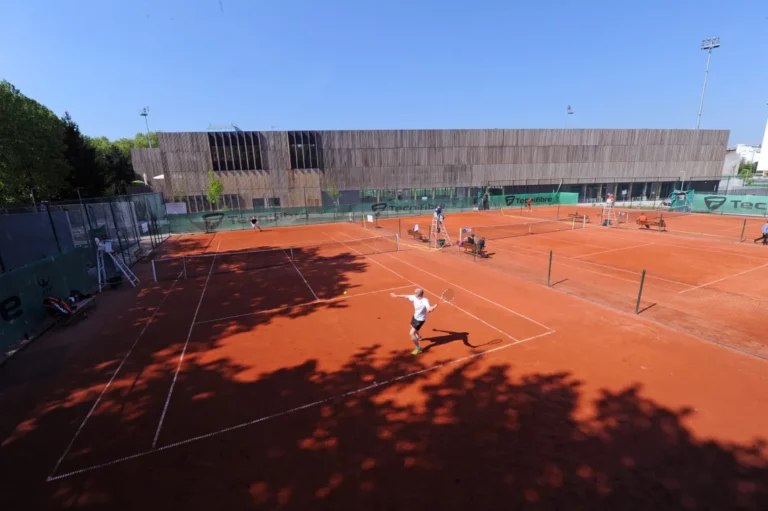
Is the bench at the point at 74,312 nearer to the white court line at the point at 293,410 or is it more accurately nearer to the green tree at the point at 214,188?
the white court line at the point at 293,410

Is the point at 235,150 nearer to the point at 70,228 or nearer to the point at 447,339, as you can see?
the point at 70,228

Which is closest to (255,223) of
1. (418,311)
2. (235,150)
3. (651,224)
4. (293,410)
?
(235,150)

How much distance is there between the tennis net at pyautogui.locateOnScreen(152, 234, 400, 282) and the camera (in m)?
19.3

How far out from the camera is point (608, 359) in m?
8.84

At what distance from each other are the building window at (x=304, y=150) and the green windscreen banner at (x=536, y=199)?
88.9 feet

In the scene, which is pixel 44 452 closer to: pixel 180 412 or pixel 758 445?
pixel 180 412

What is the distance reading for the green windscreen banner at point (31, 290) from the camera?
10.2 m

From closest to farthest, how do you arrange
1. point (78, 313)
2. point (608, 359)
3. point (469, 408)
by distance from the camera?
1. point (469, 408)
2. point (608, 359)
3. point (78, 313)

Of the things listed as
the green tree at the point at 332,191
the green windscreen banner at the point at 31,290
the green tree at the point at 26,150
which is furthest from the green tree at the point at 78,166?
the green windscreen banner at the point at 31,290

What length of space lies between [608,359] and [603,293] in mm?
5977

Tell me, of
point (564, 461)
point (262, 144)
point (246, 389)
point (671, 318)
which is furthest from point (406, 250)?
point (262, 144)

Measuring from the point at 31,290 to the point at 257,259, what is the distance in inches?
438

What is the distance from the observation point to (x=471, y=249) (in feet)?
69.2

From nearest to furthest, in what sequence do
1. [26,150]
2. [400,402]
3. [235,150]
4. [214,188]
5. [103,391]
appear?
[400,402], [103,391], [26,150], [214,188], [235,150]
